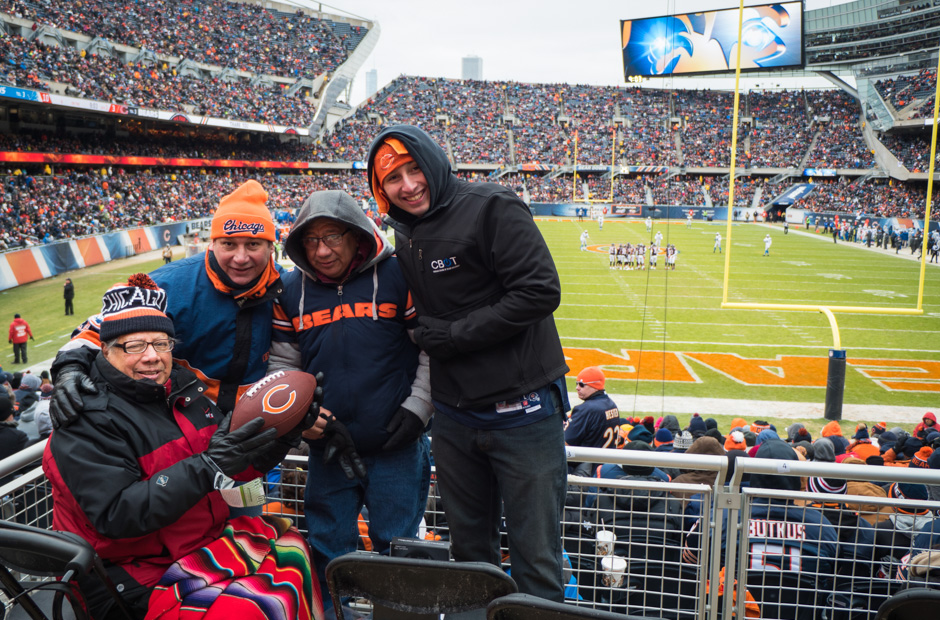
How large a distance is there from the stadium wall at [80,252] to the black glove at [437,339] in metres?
18.8

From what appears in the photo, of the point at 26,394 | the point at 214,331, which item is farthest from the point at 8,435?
the point at 214,331

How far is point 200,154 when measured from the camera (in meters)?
39.9

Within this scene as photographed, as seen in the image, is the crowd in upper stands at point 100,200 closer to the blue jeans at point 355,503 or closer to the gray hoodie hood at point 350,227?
the gray hoodie hood at point 350,227

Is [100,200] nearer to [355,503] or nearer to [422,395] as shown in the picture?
[355,503]

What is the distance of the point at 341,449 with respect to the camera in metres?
2.53

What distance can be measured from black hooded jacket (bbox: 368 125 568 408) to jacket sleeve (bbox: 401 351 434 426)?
25 cm

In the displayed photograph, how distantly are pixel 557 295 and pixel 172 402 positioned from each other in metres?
1.41

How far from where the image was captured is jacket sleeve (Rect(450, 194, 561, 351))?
210 centimetres

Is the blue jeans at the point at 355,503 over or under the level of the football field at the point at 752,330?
over

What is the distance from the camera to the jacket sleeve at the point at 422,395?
8.42ft

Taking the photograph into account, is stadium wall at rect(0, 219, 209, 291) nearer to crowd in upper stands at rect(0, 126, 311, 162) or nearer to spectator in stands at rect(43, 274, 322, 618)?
crowd in upper stands at rect(0, 126, 311, 162)

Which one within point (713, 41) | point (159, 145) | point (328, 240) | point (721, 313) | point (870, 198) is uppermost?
point (713, 41)

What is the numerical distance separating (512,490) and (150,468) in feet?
4.00

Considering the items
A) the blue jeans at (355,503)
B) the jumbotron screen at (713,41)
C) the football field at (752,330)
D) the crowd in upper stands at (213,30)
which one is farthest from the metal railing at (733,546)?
the jumbotron screen at (713,41)
